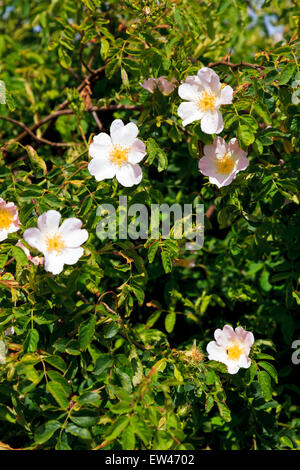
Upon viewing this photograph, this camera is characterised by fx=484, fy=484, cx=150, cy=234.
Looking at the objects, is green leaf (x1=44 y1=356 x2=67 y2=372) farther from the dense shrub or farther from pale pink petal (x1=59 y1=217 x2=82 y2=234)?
pale pink petal (x1=59 y1=217 x2=82 y2=234)

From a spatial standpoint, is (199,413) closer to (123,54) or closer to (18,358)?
(18,358)

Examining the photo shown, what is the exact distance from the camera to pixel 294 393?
1943 mm

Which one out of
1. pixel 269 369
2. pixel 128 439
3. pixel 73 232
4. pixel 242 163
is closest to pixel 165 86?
pixel 242 163

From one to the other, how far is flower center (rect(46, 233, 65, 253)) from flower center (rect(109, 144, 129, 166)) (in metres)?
0.29

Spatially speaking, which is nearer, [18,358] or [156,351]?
[18,358]

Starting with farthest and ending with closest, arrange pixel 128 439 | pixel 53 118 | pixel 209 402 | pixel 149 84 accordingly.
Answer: pixel 53 118 → pixel 149 84 → pixel 209 402 → pixel 128 439

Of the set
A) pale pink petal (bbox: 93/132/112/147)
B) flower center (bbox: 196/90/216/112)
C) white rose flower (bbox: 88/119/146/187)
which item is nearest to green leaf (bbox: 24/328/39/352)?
white rose flower (bbox: 88/119/146/187)

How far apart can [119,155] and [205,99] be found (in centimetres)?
29

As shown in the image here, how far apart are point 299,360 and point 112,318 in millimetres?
804

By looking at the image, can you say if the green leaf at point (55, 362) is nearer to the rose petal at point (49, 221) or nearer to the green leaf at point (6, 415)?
Answer: the green leaf at point (6, 415)

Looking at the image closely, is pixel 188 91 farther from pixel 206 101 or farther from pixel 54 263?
pixel 54 263

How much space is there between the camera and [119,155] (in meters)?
1.38
